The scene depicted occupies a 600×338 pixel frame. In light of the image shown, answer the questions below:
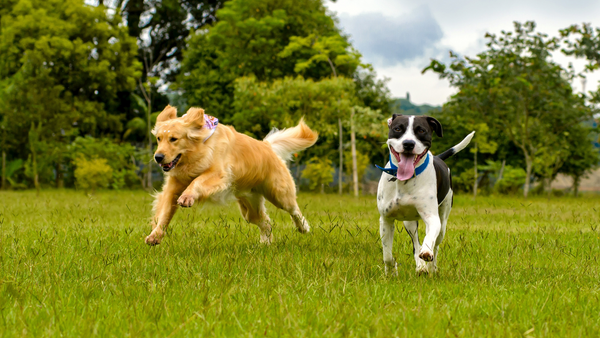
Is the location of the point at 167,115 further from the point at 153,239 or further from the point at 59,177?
the point at 59,177

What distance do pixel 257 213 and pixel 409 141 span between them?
122 inches

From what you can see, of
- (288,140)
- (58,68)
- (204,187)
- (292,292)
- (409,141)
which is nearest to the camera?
(292,292)

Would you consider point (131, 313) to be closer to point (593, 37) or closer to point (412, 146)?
point (412, 146)

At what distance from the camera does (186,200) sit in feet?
16.7

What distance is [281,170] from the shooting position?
267 inches

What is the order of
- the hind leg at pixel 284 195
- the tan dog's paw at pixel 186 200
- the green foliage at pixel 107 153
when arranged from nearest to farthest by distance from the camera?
the tan dog's paw at pixel 186 200
the hind leg at pixel 284 195
the green foliage at pixel 107 153

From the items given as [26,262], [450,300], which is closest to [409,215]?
[450,300]

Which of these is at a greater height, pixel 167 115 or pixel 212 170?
pixel 167 115

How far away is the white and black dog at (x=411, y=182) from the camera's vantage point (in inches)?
159

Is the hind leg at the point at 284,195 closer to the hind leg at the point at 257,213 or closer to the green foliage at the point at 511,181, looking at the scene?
the hind leg at the point at 257,213

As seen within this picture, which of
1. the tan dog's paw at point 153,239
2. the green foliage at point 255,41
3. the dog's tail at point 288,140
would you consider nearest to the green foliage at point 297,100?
the green foliage at point 255,41

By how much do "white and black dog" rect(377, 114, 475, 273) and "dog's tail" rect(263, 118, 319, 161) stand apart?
3167mm

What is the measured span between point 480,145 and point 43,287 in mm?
20732

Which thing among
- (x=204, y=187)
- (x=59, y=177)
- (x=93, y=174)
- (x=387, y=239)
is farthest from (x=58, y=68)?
(x=387, y=239)
